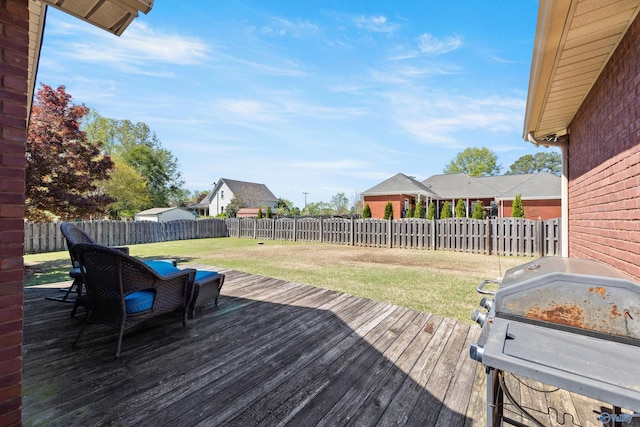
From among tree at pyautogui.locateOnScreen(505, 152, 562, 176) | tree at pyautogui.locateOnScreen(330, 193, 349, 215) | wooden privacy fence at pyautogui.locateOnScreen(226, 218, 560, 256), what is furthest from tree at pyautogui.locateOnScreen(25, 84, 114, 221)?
tree at pyautogui.locateOnScreen(505, 152, 562, 176)

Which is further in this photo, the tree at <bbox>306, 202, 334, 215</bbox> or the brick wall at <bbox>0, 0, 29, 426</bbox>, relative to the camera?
the tree at <bbox>306, 202, 334, 215</bbox>

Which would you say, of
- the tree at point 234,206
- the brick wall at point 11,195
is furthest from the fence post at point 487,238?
the tree at point 234,206

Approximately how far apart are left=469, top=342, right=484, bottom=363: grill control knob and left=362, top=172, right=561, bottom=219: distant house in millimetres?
21071

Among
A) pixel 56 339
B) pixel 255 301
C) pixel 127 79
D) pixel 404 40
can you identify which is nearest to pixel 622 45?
pixel 255 301

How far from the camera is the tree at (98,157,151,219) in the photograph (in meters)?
26.7

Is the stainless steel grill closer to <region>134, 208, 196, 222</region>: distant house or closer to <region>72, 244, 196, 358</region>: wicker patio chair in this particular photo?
<region>72, 244, 196, 358</region>: wicker patio chair

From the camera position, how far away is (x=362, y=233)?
13398mm

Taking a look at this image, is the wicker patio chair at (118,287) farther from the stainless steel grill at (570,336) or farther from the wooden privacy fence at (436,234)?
the wooden privacy fence at (436,234)

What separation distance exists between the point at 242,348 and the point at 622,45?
406cm

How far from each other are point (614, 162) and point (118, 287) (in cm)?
445

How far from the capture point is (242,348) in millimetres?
2682

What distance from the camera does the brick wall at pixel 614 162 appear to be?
6.27 feet

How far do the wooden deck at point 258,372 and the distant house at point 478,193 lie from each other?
64.3 ft

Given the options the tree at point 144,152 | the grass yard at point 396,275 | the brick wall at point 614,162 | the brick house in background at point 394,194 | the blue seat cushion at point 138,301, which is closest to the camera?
the brick wall at point 614,162
